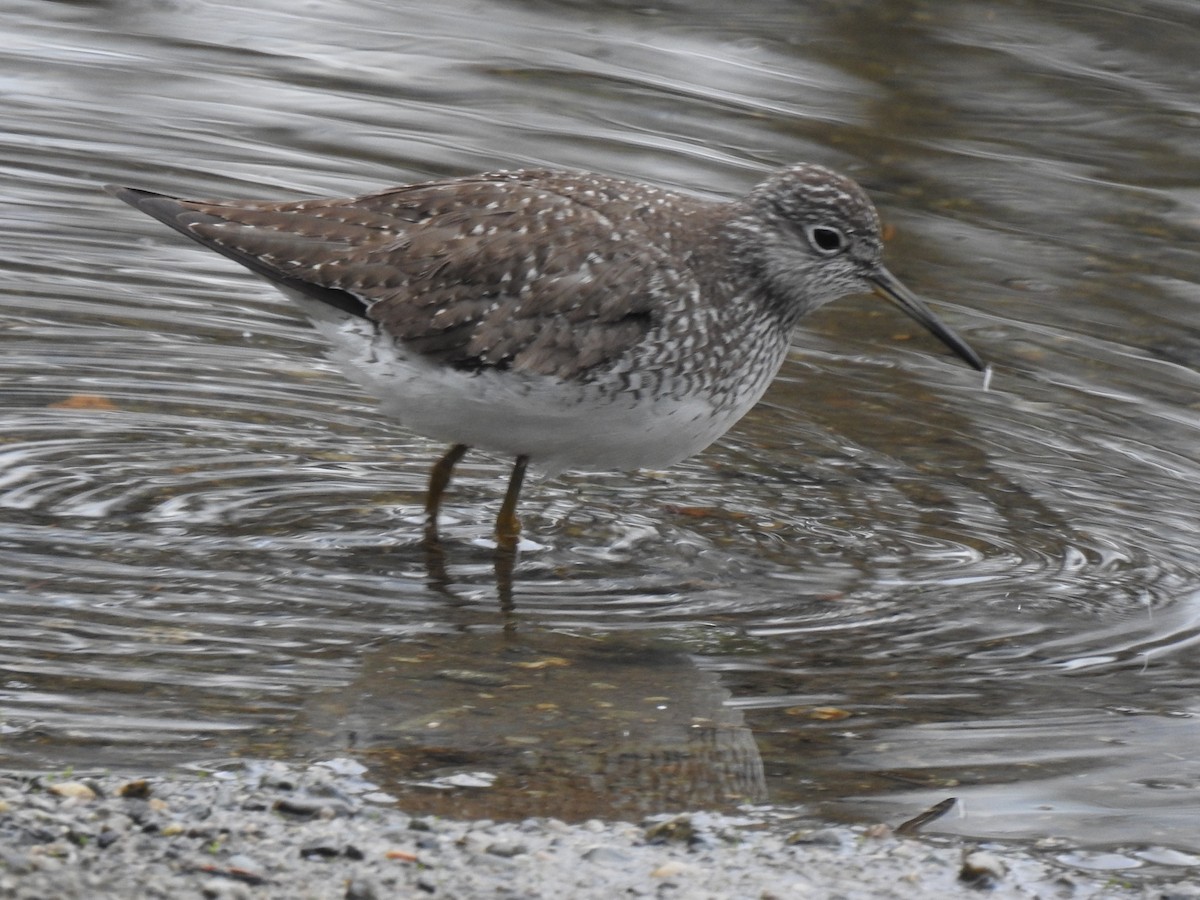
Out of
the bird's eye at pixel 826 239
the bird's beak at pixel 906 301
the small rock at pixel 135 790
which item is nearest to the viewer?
the small rock at pixel 135 790

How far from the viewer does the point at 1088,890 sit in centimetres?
506

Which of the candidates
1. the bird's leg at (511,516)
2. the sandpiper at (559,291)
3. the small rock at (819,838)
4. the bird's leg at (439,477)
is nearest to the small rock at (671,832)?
the small rock at (819,838)

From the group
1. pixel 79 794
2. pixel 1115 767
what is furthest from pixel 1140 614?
pixel 79 794

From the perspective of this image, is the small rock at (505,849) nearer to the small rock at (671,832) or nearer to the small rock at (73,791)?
the small rock at (671,832)

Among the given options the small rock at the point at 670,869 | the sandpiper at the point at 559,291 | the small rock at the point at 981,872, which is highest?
→ the sandpiper at the point at 559,291

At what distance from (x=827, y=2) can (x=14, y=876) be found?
1146cm

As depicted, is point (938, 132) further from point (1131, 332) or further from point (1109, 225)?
point (1131, 332)

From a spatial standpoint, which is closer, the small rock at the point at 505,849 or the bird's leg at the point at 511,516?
the small rock at the point at 505,849

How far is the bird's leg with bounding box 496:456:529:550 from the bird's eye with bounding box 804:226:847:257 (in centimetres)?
148

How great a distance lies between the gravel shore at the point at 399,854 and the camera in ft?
15.1

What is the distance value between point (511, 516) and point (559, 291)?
1076mm

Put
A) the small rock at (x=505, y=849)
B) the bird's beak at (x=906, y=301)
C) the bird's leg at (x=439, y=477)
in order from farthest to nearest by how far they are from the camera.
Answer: the bird's leg at (x=439, y=477), the bird's beak at (x=906, y=301), the small rock at (x=505, y=849)

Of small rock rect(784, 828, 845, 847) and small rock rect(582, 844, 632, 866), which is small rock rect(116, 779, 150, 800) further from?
small rock rect(784, 828, 845, 847)

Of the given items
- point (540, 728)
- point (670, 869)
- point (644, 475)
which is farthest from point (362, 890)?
point (644, 475)
